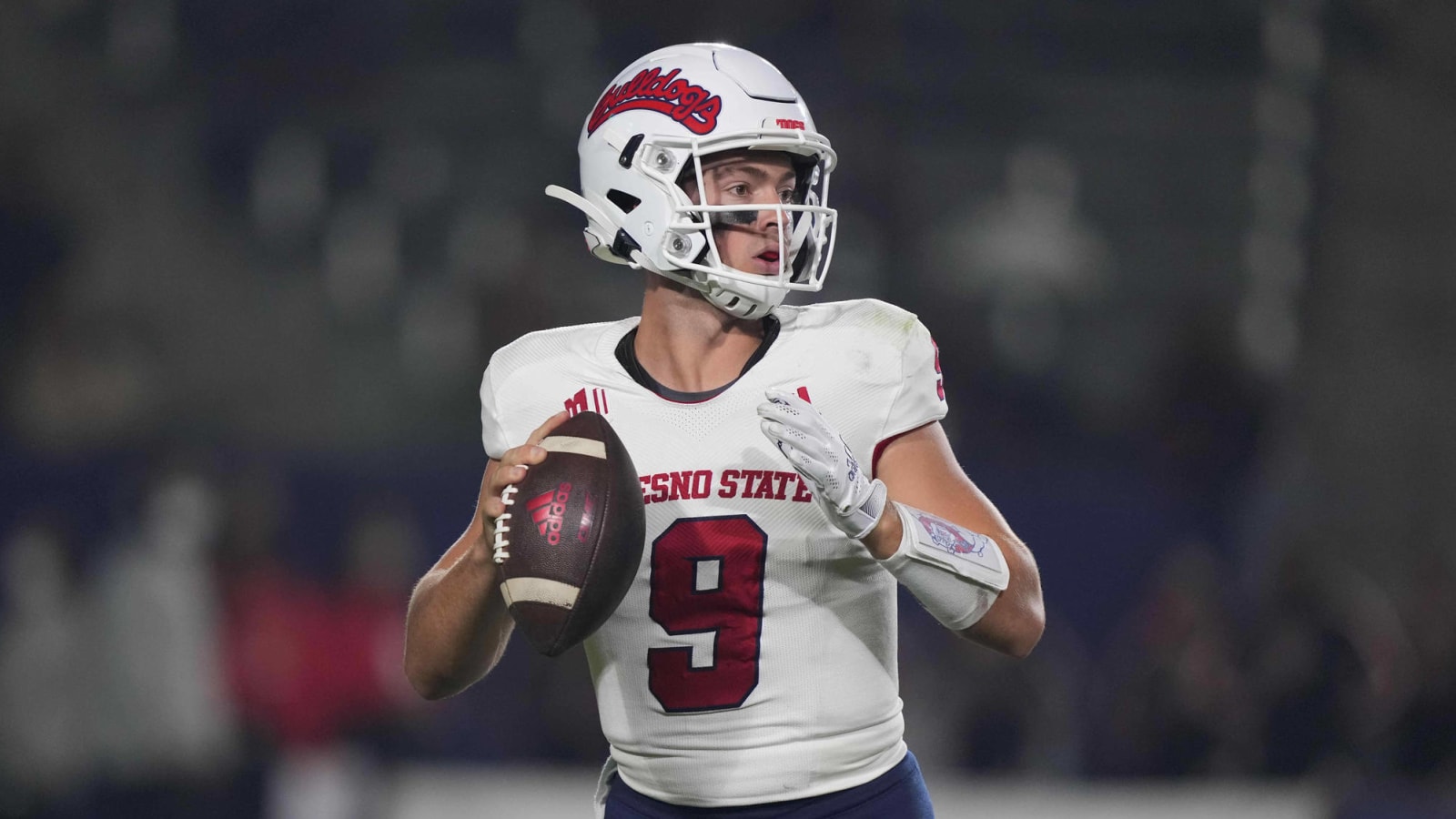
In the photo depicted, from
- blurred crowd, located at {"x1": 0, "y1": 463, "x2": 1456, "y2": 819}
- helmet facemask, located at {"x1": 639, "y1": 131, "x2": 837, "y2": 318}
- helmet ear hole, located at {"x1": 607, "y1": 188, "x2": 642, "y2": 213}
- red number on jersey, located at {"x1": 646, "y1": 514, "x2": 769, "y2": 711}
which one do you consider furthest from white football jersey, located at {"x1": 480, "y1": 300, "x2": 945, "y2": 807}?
blurred crowd, located at {"x1": 0, "y1": 463, "x2": 1456, "y2": 819}

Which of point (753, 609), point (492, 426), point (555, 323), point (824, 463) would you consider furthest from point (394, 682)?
point (824, 463)

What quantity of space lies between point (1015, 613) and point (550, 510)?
2.06ft

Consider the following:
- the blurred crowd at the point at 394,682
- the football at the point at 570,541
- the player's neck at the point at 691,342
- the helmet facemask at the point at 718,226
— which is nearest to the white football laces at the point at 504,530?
the football at the point at 570,541

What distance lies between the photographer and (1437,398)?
6.55 meters

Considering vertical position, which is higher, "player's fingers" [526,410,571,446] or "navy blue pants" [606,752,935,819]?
"player's fingers" [526,410,571,446]

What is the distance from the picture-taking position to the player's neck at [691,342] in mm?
2182

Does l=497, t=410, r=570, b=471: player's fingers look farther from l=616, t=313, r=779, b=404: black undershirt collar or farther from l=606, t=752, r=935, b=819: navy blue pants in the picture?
l=606, t=752, r=935, b=819: navy blue pants

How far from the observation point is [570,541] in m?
1.90

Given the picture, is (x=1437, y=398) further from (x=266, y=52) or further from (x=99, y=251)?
(x=99, y=251)

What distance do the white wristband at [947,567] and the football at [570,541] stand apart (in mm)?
332

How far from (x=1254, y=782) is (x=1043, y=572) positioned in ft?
3.63

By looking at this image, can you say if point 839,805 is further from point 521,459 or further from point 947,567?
point 521,459

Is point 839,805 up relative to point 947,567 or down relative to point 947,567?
down

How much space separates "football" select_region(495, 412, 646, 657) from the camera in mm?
1903
